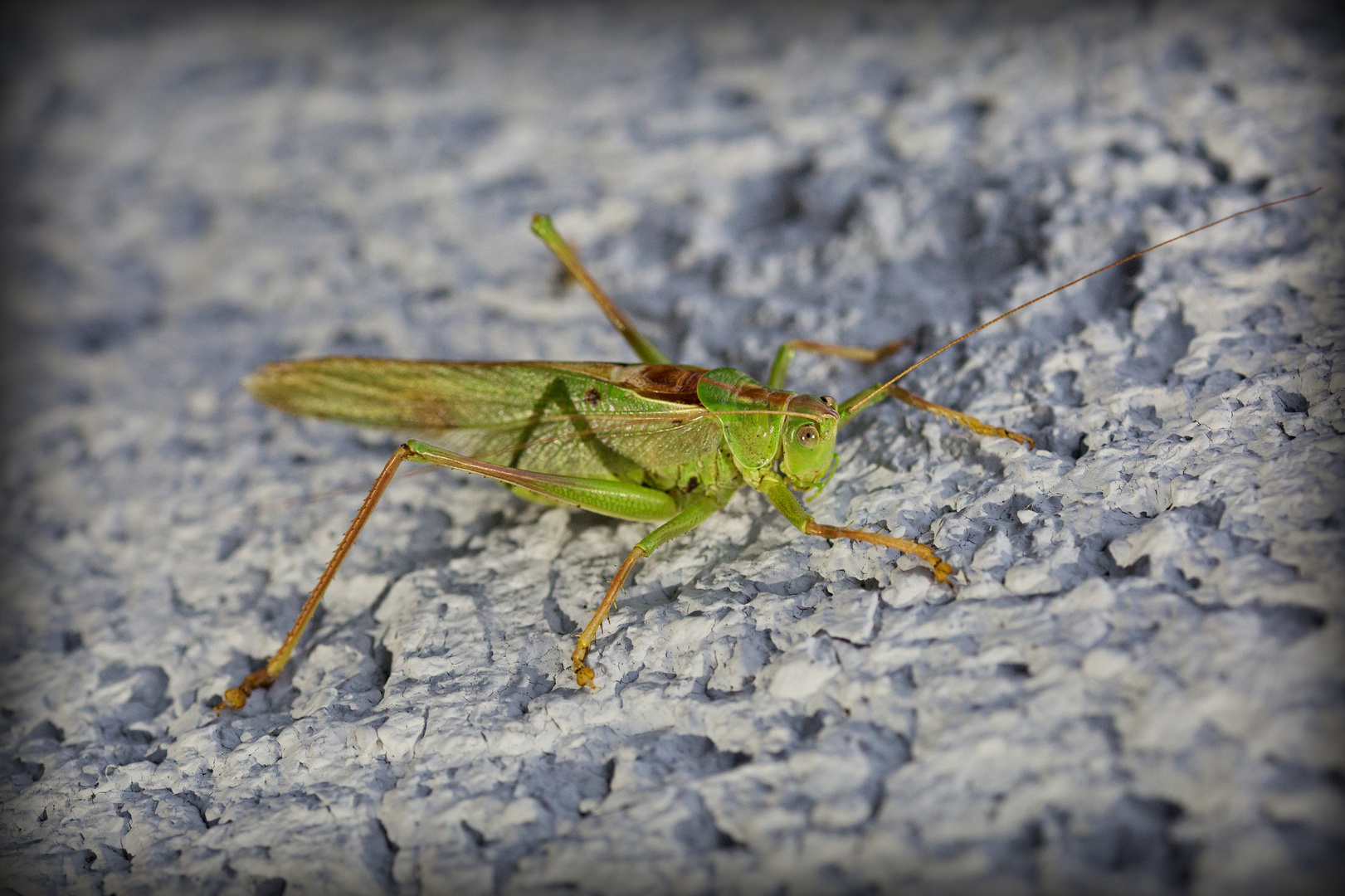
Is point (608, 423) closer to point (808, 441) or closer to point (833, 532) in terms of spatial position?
point (808, 441)

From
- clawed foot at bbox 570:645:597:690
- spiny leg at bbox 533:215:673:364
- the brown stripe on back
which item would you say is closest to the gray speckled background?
clawed foot at bbox 570:645:597:690

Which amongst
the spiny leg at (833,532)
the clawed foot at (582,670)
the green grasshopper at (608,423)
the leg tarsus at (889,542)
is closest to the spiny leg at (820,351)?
the green grasshopper at (608,423)

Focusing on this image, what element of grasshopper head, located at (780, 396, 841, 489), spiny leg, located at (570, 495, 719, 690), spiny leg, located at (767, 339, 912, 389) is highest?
spiny leg, located at (767, 339, 912, 389)

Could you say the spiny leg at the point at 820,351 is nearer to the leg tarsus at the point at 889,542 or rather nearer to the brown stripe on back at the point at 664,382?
the brown stripe on back at the point at 664,382

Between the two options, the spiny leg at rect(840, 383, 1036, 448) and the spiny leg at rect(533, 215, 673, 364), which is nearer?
the spiny leg at rect(840, 383, 1036, 448)

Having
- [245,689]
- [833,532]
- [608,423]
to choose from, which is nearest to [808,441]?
[833,532]

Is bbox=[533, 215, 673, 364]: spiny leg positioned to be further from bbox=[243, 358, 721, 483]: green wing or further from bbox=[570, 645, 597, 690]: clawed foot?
bbox=[570, 645, 597, 690]: clawed foot
